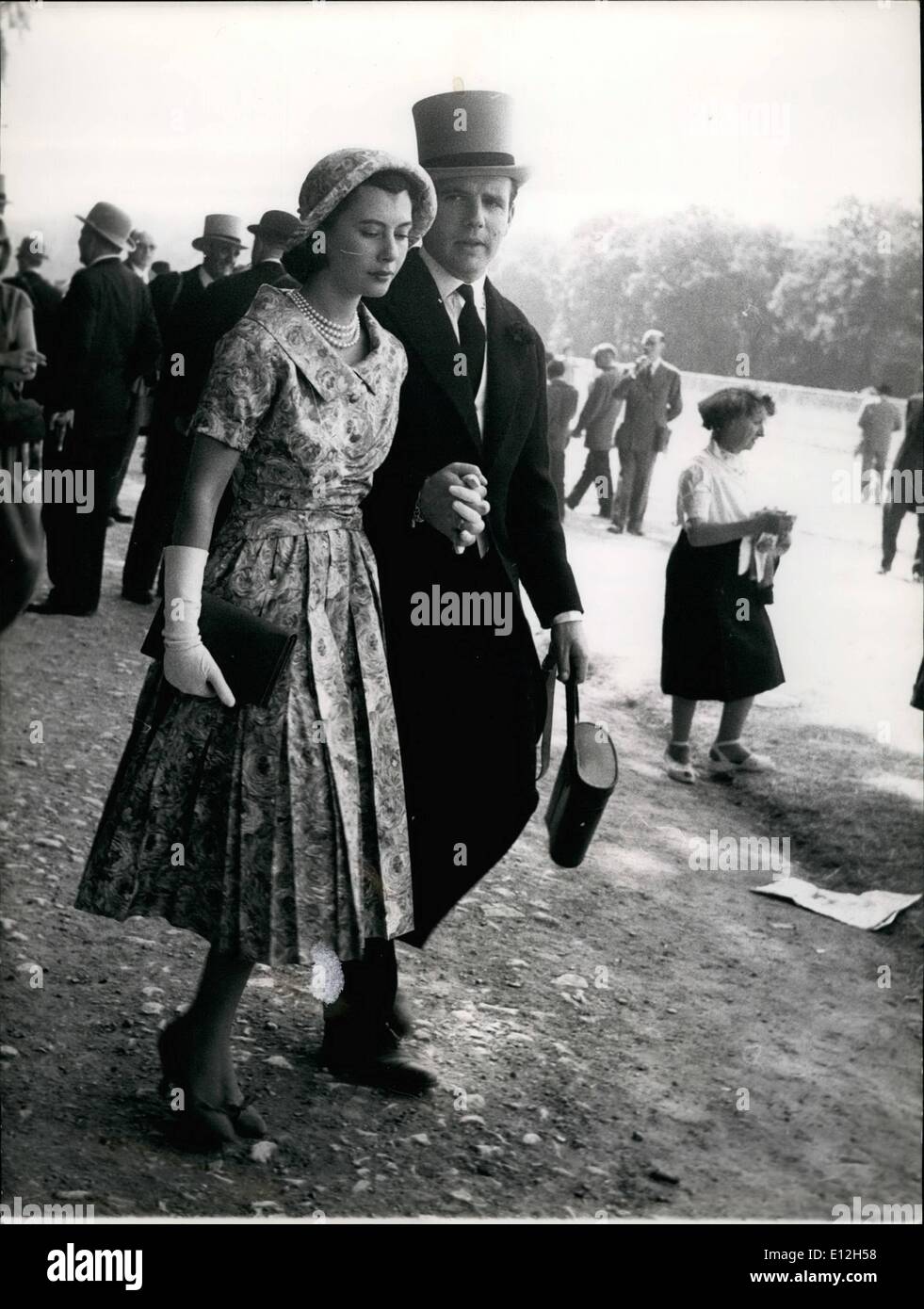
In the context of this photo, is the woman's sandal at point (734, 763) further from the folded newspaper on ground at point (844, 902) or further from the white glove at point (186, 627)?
the white glove at point (186, 627)

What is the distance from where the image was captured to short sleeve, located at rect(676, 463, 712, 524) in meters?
3.20

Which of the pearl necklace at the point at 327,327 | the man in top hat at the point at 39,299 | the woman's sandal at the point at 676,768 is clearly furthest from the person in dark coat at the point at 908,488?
the man in top hat at the point at 39,299

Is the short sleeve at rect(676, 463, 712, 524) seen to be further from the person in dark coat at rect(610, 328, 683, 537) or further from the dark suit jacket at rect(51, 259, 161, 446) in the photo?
the dark suit jacket at rect(51, 259, 161, 446)

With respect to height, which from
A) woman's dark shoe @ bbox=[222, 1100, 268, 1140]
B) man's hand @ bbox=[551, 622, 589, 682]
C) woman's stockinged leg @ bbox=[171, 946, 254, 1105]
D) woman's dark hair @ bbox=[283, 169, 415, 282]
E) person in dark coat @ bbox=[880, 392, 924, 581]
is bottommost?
woman's dark shoe @ bbox=[222, 1100, 268, 1140]

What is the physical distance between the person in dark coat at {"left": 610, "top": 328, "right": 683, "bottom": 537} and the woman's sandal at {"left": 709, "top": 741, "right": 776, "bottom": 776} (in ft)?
1.77

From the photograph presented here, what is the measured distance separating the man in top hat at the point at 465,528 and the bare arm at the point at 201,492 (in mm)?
379

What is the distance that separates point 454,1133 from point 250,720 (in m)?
0.99

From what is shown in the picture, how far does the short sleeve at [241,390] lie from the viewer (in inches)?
101

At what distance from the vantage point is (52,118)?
3094 millimetres

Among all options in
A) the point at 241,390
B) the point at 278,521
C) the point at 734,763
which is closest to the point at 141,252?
the point at 241,390

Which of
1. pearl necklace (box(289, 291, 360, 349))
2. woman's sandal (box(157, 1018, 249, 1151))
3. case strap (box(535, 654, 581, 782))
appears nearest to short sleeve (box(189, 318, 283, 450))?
pearl necklace (box(289, 291, 360, 349))

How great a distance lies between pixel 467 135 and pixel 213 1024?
190 centimetres
